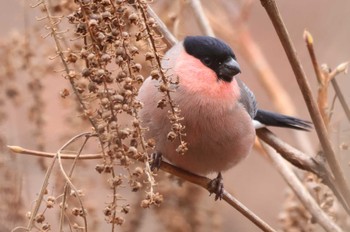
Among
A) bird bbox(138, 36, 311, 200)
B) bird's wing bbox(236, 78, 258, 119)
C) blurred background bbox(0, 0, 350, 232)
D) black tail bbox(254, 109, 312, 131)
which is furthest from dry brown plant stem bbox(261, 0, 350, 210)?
black tail bbox(254, 109, 312, 131)

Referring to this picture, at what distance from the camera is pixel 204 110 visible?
1.51 meters

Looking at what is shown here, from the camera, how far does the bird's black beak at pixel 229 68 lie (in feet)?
5.08

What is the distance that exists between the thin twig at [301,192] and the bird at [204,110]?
83mm

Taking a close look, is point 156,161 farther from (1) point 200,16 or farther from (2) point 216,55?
(1) point 200,16

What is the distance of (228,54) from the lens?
61.1 inches

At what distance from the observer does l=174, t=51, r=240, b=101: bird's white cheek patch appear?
4.99 feet

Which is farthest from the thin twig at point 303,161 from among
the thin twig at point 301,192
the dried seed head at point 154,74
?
the dried seed head at point 154,74

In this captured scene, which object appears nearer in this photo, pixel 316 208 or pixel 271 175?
pixel 316 208

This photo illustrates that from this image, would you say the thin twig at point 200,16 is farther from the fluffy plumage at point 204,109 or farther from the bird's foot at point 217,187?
the bird's foot at point 217,187

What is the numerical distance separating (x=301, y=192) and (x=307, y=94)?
0.25 metres

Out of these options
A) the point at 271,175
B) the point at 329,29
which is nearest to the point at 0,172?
the point at 329,29

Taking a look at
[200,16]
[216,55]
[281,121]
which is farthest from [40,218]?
[281,121]

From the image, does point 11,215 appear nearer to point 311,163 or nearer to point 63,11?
point 63,11

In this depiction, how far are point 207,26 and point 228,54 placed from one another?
140 mm
